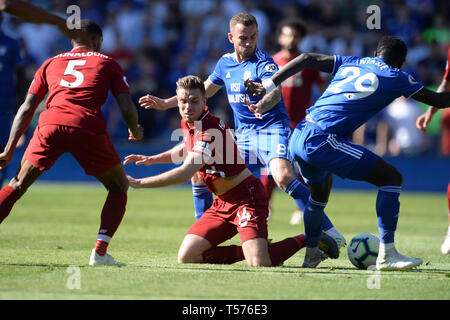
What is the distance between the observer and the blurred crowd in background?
63.2ft

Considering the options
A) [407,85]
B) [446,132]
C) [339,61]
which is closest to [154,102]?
[339,61]

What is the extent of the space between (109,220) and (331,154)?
2099mm

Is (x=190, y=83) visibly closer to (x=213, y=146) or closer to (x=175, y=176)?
(x=213, y=146)

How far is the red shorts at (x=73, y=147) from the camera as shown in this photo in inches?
254

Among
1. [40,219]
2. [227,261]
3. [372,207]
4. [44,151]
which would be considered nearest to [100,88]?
[44,151]

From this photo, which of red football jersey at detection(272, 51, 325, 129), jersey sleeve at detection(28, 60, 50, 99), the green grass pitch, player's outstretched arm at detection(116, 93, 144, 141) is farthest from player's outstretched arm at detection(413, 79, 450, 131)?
jersey sleeve at detection(28, 60, 50, 99)

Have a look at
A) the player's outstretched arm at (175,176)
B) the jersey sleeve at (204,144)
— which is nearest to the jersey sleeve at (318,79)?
the jersey sleeve at (204,144)

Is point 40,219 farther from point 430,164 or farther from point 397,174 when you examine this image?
point 430,164

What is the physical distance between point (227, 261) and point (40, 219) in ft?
16.8

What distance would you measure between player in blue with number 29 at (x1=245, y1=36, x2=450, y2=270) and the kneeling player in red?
0.55 meters

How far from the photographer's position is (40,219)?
11.5m

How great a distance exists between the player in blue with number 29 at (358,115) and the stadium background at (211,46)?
11.3 m

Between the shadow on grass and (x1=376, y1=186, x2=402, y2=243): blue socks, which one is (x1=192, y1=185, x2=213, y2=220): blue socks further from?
(x1=376, y1=186, x2=402, y2=243): blue socks
